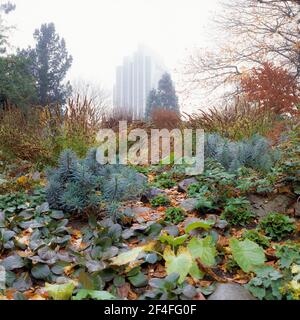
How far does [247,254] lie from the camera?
7.66 feet

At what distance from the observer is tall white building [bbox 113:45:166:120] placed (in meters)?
24.8

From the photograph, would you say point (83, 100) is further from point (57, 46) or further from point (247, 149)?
point (57, 46)

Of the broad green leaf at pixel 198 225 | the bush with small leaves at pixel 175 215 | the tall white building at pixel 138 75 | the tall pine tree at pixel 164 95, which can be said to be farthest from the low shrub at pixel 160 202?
the tall white building at pixel 138 75

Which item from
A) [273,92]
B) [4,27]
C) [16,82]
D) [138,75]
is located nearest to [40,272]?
[273,92]

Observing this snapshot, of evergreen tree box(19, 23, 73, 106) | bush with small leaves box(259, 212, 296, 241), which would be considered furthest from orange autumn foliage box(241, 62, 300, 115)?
evergreen tree box(19, 23, 73, 106)

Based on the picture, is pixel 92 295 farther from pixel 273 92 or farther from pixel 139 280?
pixel 273 92

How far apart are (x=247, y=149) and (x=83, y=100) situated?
90.7 inches

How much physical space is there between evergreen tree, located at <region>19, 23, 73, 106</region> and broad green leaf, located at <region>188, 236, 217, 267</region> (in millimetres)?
A: 16496

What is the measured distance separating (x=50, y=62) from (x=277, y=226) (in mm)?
17753

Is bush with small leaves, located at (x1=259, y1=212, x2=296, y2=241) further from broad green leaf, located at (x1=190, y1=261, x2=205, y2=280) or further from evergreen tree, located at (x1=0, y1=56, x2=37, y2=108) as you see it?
evergreen tree, located at (x1=0, y1=56, x2=37, y2=108)

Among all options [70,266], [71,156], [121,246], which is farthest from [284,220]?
[71,156]

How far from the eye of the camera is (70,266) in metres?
2.42

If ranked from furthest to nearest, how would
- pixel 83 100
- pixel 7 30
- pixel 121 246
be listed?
pixel 7 30 → pixel 83 100 → pixel 121 246

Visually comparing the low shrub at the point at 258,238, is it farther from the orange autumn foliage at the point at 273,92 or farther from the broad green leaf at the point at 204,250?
the orange autumn foliage at the point at 273,92
